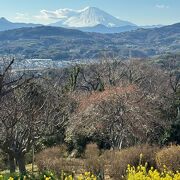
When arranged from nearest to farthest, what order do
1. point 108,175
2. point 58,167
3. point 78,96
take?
point 58,167 → point 108,175 → point 78,96

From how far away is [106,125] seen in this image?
81.6 ft

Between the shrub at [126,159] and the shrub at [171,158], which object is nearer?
the shrub at [171,158]

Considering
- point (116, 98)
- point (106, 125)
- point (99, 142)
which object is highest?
point (116, 98)

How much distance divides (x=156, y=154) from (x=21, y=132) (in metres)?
6.43

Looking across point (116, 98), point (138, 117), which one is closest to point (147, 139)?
point (138, 117)

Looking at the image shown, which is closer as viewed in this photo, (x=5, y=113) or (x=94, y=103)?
(x=5, y=113)

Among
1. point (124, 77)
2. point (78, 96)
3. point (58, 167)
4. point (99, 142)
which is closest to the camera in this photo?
point (58, 167)

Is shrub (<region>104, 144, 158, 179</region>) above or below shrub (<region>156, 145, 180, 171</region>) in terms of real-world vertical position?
below

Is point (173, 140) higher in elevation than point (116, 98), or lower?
lower

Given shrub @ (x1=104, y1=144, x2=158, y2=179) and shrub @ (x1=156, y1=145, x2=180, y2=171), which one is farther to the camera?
shrub @ (x1=104, y1=144, x2=158, y2=179)

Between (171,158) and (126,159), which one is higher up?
(171,158)

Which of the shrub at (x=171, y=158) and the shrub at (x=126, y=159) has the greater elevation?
the shrub at (x=171, y=158)

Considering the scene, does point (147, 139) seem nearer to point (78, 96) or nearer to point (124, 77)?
point (78, 96)

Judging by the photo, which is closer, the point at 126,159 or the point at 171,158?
the point at 171,158
